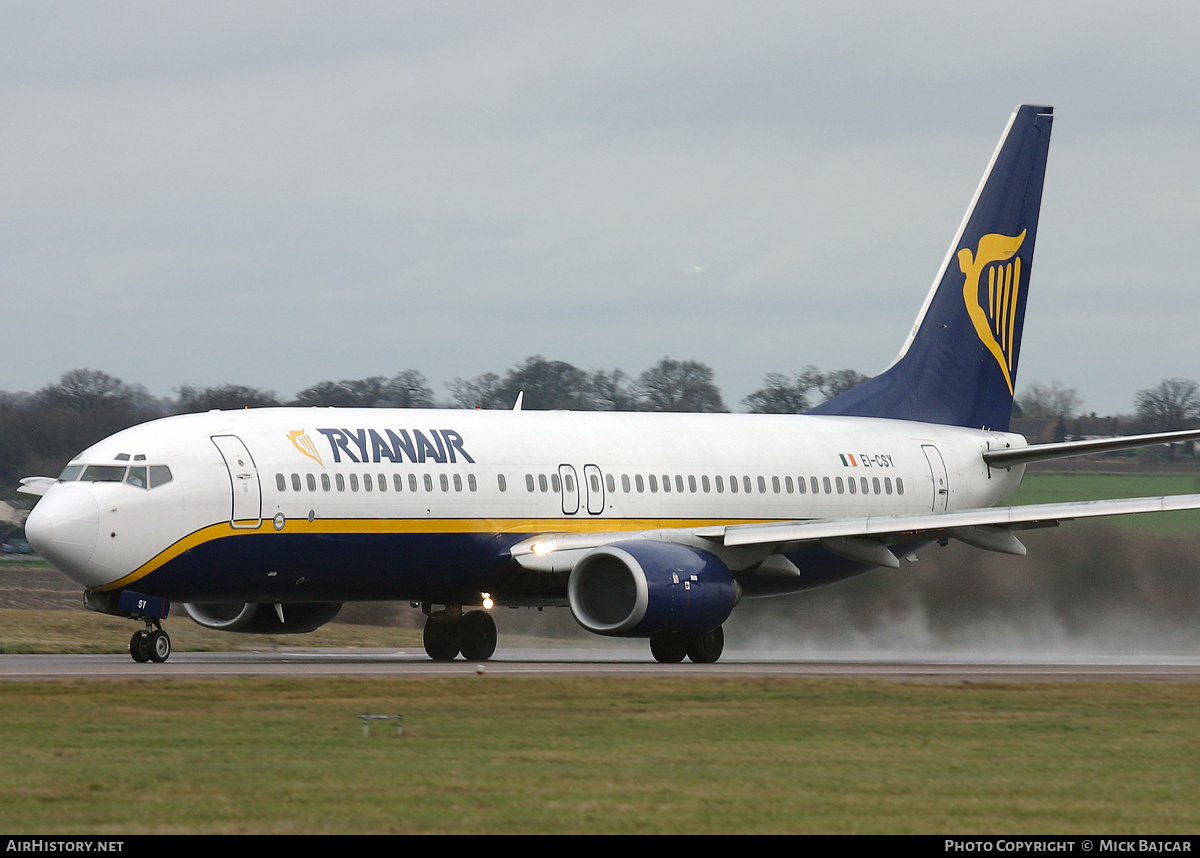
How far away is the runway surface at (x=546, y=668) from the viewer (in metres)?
28.4

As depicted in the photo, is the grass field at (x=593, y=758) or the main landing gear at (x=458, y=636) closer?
the grass field at (x=593, y=758)

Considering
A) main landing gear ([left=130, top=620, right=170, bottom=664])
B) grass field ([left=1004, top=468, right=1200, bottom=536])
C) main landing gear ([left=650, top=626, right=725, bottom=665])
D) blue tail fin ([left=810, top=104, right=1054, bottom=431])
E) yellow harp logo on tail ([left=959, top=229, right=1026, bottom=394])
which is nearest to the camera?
main landing gear ([left=130, top=620, right=170, bottom=664])

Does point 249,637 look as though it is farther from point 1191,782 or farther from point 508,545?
point 1191,782

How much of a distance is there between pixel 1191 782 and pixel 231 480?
1794cm

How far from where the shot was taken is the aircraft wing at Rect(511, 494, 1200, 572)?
33781mm

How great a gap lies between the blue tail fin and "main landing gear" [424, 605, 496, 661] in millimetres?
10657

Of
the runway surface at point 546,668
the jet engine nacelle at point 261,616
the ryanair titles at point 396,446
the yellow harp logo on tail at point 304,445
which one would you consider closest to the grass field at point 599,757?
the runway surface at point 546,668

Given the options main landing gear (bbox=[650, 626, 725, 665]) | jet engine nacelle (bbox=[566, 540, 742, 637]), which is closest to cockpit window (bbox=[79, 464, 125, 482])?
jet engine nacelle (bbox=[566, 540, 742, 637])

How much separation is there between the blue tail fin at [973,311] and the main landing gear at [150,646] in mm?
16999

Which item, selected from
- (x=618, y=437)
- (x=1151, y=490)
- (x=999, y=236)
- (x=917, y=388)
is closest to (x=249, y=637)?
(x=618, y=437)

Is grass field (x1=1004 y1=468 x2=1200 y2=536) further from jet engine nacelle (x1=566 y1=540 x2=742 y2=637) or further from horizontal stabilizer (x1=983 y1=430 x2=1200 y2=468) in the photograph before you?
jet engine nacelle (x1=566 y1=540 x2=742 y2=637)

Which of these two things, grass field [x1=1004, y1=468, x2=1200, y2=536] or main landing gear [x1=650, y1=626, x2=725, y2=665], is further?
grass field [x1=1004, y1=468, x2=1200, y2=536]

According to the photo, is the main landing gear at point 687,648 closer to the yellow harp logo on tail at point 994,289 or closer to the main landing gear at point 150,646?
the main landing gear at point 150,646

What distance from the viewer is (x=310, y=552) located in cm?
3158
